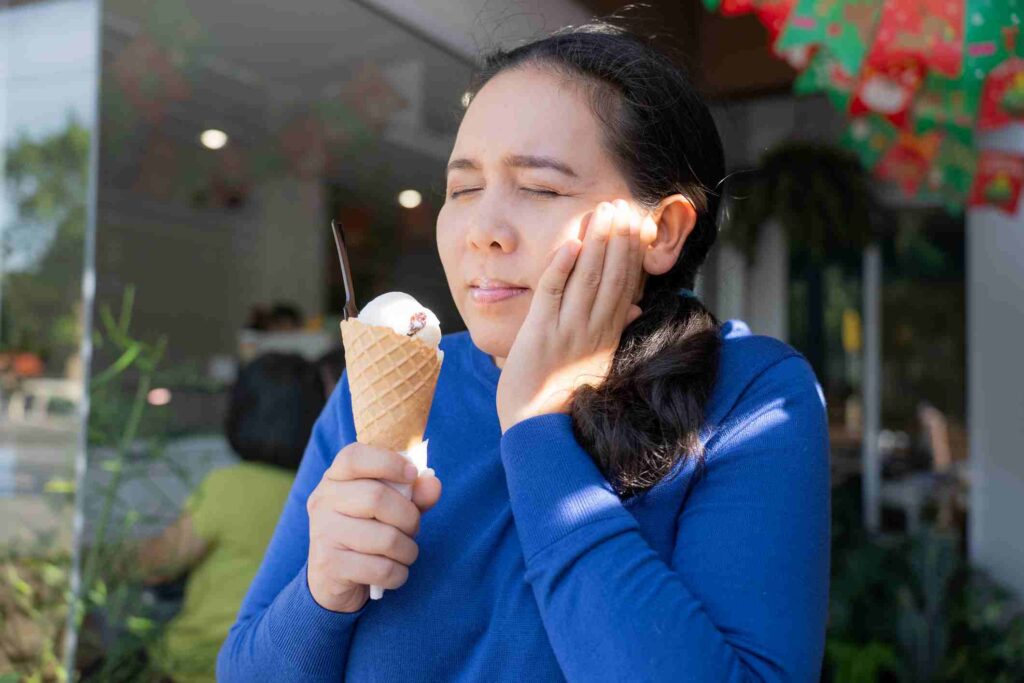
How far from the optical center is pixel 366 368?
1.01 m

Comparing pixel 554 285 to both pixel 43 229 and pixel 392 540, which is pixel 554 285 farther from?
pixel 43 229

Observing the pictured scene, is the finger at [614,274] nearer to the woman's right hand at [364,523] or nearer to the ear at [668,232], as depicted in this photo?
the ear at [668,232]

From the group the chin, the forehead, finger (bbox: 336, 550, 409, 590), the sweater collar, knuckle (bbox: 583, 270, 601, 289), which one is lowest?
finger (bbox: 336, 550, 409, 590)

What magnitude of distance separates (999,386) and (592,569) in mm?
4718

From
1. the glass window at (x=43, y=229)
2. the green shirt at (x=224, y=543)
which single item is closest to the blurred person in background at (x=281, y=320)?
the glass window at (x=43, y=229)

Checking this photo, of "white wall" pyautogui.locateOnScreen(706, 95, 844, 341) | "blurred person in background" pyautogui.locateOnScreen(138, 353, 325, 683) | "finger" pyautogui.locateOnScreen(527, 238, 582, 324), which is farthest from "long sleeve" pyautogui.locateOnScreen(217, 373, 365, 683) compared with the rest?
"white wall" pyautogui.locateOnScreen(706, 95, 844, 341)

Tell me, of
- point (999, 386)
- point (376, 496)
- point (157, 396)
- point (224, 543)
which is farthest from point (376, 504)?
point (999, 386)

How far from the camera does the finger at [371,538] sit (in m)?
0.85

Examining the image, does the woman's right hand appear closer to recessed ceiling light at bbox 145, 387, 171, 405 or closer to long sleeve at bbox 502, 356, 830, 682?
long sleeve at bbox 502, 356, 830, 682

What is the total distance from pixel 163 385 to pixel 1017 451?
4400 millimetres

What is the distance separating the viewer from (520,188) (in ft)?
3.22

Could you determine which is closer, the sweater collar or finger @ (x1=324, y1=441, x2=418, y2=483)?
finger @ (x1=324, y1=441, x2=418, y2=483)

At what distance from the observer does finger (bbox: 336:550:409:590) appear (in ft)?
2.79

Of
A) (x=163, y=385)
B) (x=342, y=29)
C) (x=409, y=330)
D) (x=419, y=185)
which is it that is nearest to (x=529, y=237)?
(x=409, y=330)
